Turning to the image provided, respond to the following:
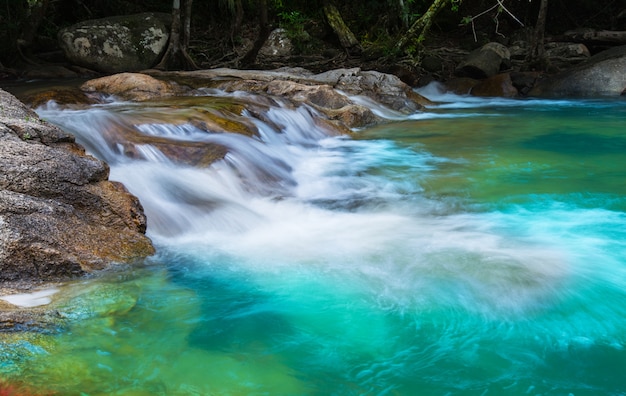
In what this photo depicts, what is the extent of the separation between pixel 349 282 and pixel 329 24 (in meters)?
13.1

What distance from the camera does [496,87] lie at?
1362cm

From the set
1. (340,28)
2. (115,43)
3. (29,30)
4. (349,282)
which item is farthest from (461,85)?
(349,282)

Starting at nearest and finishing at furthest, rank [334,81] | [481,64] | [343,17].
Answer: [334,81]
[481,64]
[343,17]

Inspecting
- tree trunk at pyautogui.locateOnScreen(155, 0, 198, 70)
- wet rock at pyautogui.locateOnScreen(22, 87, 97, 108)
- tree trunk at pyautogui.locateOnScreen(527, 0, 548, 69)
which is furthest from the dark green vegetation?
wet rock at pyautogui.locateOnScreen(22, 87, 97, 108)

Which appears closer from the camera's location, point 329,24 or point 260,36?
point 260,36

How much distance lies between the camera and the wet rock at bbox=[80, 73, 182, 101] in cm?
941

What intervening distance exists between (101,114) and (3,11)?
7.46 m

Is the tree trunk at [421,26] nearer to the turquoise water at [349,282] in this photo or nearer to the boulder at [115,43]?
the boulder at [115,43]

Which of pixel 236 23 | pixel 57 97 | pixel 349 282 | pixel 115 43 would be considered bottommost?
pixel 349 282

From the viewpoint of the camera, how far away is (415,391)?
2785mm

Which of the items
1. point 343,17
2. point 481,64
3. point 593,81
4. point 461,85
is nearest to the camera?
point 593,81

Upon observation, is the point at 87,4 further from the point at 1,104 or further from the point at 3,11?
the point at 1,104

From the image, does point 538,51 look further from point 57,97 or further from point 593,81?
point 57,97

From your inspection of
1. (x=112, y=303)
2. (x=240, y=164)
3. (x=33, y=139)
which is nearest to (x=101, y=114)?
(x=240, y=164)
